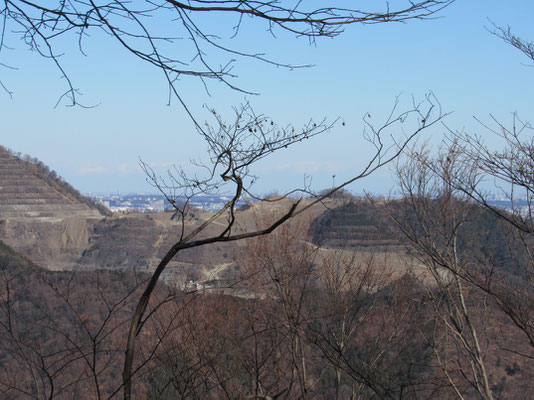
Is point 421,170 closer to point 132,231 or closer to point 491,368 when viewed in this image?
point 491,368

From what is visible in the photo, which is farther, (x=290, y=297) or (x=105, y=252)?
(x=105, y=252)

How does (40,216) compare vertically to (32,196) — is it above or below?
below

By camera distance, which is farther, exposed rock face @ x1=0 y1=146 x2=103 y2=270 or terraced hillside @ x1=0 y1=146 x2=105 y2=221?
terraced hillside @ x1=0 y1=146 x2=105 y2=221

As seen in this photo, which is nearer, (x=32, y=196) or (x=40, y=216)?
(x=40, y=216)

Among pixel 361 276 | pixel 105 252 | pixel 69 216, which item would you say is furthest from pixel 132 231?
pixel 361 276

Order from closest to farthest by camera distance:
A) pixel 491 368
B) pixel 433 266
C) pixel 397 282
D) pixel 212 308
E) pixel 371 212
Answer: pixel 433 266
pixel 212 308
pixel 397 282
pixel 491 368
pixel 371 212

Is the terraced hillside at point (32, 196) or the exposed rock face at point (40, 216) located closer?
the exposed rock face at point (40, 216)

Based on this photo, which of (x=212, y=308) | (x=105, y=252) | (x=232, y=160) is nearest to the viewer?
(x=232, y=160)

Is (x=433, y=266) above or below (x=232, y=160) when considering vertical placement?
below
